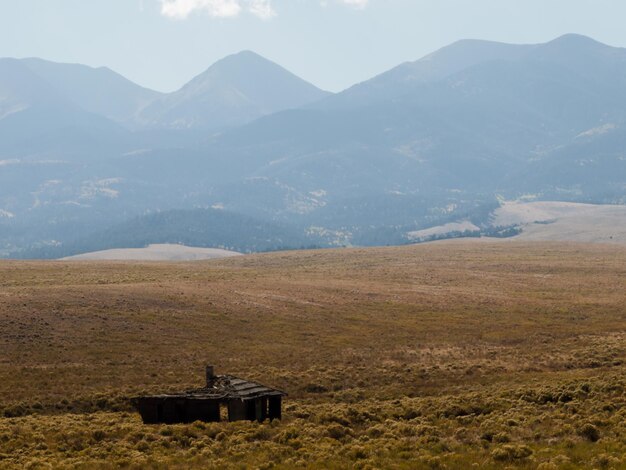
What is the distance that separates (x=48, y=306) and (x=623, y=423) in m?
55.5

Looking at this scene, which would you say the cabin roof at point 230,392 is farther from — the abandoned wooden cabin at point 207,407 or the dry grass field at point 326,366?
the dry grass field at point 326,366

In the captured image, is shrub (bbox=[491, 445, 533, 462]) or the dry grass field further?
the dry grass field

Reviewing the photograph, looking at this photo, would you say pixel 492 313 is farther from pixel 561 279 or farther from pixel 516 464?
pixel 516 464

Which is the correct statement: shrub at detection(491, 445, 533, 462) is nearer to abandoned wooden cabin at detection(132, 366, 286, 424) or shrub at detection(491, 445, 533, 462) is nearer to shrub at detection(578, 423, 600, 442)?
shrub at detection(578, 423, 600, 442)

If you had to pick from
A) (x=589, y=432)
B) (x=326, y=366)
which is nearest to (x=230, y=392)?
(x=589, y=432)

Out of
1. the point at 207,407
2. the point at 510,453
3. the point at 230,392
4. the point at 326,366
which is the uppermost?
the point at 230,392

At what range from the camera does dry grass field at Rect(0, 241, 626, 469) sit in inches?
1253

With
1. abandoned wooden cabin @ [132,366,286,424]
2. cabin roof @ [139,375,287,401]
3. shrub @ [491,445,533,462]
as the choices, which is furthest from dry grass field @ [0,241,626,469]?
cabin roof @ [139,375,287,401]

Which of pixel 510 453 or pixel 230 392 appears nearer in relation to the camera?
pixel 510 453

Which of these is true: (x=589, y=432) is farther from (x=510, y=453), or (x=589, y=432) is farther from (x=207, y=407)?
(x=207, y=407)

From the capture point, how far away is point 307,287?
4259 inches

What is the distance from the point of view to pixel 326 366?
58.0 metres

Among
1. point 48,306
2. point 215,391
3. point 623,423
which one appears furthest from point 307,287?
point 623,423

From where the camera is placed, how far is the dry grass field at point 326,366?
31828mm
